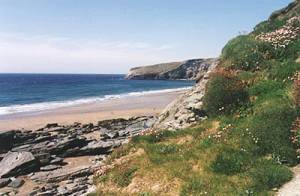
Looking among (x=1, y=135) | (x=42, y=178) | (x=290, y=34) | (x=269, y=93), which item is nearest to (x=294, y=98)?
(x=269, y=93)

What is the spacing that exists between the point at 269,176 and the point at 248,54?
10698 mm

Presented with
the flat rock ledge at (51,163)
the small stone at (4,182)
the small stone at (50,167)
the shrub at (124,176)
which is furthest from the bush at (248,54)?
the small stone at (4,182)

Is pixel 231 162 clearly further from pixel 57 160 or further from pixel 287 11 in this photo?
pixel 287 11

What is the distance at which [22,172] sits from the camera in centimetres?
2631

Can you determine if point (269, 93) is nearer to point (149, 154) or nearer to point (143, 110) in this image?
point (149, 154)

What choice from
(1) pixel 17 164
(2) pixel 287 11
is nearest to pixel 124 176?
(1) pixel 17 164

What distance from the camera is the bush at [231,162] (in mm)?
14328

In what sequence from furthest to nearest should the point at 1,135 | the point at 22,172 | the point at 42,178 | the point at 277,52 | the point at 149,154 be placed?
the point at 1,135
the point at 22,172
the point at 42,178
the point at 277,52
the point at 149,154

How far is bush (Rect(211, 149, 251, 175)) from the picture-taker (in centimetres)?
1433

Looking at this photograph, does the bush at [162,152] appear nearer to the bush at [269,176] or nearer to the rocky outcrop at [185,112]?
the rocky outcrop at [185,112]

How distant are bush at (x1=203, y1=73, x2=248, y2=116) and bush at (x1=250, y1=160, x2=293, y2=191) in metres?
5.32

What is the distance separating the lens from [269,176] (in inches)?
519

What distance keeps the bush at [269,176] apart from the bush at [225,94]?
532 centimetres

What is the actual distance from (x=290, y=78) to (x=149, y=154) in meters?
6.88
